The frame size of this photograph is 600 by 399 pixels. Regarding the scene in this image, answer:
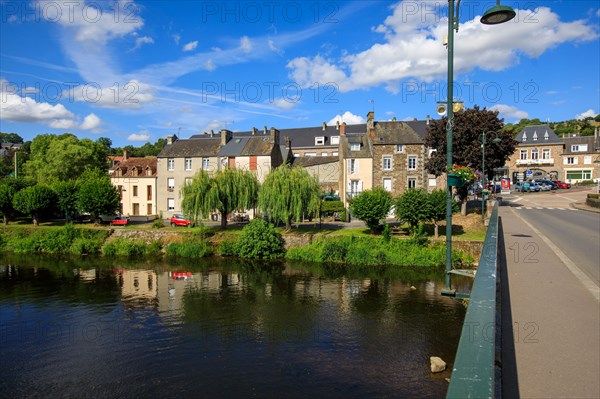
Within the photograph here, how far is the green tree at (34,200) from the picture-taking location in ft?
116

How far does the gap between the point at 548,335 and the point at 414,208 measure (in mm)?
20589

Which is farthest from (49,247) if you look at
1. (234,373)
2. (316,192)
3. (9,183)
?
(234,373)

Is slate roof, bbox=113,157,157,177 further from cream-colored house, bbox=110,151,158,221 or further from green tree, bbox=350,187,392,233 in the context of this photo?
green tree, bbox=350,187,392,233

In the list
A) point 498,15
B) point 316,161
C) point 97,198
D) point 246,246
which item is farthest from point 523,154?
point 498,15

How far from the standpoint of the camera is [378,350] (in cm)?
1312

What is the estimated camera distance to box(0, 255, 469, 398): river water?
36.8 ft

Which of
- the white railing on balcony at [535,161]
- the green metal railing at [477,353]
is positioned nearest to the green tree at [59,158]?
the green metal railing at [477,353]

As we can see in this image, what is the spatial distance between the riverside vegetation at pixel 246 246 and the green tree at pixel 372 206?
52.6 inches

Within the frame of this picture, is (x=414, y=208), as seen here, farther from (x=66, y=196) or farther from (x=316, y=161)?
(x=66, y=196)

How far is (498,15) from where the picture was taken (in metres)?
7.46

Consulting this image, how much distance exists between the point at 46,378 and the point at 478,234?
2436cm

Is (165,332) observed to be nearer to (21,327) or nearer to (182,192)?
(21,327)

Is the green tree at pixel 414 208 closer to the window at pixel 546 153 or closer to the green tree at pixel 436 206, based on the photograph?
the green tree at pixel 436 206

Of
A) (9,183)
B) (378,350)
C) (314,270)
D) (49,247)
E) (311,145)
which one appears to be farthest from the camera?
(311,145)
